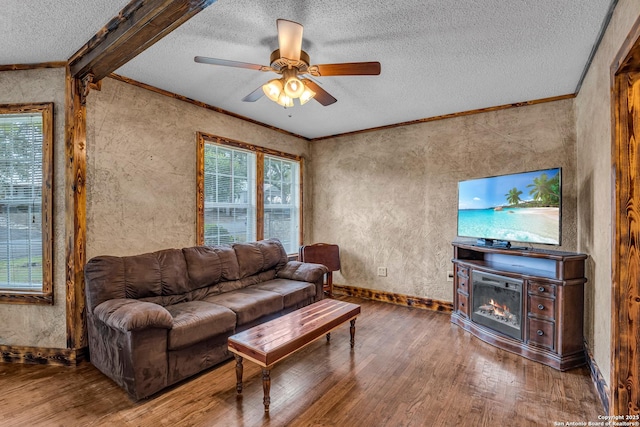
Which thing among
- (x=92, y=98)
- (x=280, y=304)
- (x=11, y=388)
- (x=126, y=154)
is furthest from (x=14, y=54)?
(x=280, y=304)

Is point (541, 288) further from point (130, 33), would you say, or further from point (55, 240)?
point (55, 240)

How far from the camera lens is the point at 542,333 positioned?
269 centimetres

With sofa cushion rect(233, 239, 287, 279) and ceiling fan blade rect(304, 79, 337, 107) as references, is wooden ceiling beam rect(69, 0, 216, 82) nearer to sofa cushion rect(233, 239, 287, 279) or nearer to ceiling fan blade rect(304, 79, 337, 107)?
ceiling fan blade rect(304, 79, 337, 107)

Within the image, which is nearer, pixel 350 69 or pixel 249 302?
pixel 350 69

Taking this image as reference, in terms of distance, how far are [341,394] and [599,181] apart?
8.26 feet

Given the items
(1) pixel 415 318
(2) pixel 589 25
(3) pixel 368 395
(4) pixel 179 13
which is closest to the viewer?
(4) pixel 179 13

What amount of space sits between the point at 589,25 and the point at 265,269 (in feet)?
12.1

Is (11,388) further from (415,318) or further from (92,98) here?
(415,318)


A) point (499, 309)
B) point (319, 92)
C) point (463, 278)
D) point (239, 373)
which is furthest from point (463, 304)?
point (319, 92)

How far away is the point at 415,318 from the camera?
12.5ft

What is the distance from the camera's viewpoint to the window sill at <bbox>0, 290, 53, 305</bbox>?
2.60 m

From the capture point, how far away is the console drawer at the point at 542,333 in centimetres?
263

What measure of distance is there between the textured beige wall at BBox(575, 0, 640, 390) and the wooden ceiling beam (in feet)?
7.85

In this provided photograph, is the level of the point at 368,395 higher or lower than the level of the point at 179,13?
lower
